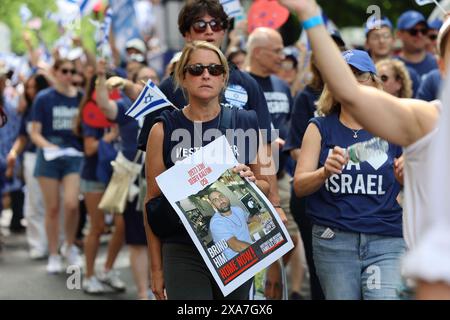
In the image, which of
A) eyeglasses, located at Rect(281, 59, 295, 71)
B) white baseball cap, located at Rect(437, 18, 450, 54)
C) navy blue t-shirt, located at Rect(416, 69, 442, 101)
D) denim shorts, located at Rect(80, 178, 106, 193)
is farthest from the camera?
eyeglasses, located at Rect(281, 59, 295, 71)

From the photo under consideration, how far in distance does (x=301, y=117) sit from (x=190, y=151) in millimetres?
1992

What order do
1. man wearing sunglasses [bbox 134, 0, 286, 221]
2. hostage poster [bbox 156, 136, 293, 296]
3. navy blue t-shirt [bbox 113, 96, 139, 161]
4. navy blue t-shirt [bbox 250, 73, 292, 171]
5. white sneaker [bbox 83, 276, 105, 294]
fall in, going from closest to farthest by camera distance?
hostage poster [bbox 156, 136, 293, 296] → man wearing sunglasses [bbox 134, 0, 286, 221] → navy blue t-shirt [bbox 250, 73, 292, 171] → navy blue t-shirt [bbox 113, 96, 139, 161] → white sneaker [bbox 83, 276, 105, 294]

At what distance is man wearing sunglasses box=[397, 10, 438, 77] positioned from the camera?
9555 mm

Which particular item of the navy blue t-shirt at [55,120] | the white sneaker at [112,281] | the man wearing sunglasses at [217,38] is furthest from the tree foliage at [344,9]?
the man wearing sunglasses at [217,38]

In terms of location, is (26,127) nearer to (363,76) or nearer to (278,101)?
(278,101)

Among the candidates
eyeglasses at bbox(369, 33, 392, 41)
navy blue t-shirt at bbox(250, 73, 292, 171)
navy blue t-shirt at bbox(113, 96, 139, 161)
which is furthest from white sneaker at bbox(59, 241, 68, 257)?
eyeglasses at bbox(369, 33, 392, 41)

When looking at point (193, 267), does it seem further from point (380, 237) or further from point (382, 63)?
point (382, 63)

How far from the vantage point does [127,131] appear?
27.9ft

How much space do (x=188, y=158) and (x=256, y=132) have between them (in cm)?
48

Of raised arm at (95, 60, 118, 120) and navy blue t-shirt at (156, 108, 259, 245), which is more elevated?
navy blue t-shirt at (156, 108, 259, 245)

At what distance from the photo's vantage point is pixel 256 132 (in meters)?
5.21

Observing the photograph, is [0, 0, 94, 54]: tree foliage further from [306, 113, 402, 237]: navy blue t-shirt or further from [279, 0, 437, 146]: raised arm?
[279, 0, 437, 146]: raised arm

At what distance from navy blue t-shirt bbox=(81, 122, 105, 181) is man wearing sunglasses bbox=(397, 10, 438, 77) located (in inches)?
119
